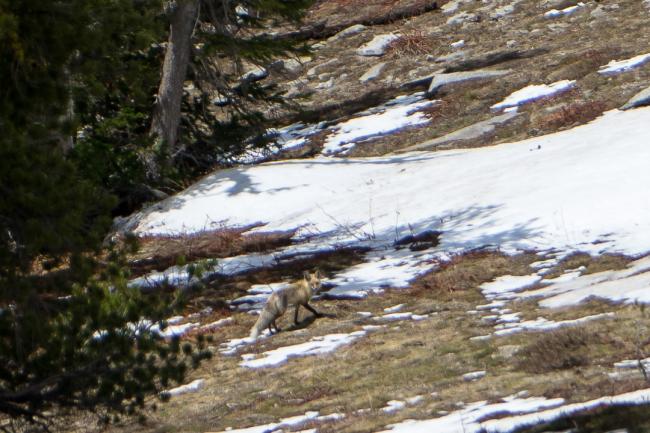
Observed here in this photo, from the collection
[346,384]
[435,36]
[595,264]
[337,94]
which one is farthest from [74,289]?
[435,36]

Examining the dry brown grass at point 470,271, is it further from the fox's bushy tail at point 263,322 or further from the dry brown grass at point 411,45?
the dry brown grass at point 411,45

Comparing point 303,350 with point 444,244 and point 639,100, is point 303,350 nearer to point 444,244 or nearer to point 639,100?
point 444,244

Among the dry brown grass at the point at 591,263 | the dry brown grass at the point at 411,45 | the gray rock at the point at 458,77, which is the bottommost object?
the dry brown grass at the point at 591,263

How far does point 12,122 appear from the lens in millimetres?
7941

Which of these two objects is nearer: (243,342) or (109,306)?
(109,306)

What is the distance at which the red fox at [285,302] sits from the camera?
13.7 metres

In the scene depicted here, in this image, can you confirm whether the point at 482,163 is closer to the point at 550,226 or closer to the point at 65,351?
the point at 550,226

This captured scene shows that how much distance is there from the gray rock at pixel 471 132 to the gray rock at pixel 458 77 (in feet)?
11.8

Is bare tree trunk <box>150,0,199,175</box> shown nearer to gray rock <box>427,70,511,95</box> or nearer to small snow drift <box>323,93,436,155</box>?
small snow drift <box>323,93,436,155</box>

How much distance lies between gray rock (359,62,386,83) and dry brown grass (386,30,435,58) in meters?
1.08

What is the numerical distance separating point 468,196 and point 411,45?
17.2 meters

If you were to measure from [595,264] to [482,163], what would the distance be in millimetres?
7702

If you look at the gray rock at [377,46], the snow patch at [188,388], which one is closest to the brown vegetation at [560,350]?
the snow patch at [188,388]

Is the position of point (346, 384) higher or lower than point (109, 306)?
lower
